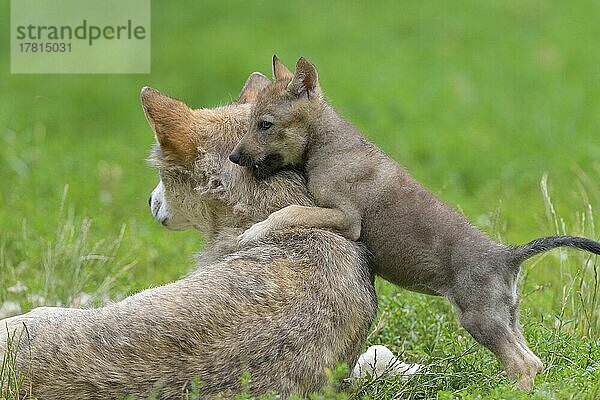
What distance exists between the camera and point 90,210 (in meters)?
10.8

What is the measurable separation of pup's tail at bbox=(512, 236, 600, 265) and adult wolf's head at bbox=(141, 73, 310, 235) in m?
1.15

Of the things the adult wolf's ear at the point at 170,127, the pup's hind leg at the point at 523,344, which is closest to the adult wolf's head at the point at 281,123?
the adult wolf's ear at the point at 170,127

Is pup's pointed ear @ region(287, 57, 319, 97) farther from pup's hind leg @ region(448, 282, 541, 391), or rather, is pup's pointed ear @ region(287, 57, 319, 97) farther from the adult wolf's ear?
pup's hind leg @ region(448, 282, 541, 391)

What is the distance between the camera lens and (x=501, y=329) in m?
5.63

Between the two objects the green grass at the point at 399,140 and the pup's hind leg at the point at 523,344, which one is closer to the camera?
the pup's hind leg at the point at 523,344

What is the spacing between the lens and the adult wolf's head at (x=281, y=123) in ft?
20.3

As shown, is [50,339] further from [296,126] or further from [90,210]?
[90,210]

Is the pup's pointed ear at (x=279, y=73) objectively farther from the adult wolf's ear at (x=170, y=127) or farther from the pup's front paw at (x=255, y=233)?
the pup's front paw at (x=255, y=233)

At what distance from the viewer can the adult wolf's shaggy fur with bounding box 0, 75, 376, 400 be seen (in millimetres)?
5266

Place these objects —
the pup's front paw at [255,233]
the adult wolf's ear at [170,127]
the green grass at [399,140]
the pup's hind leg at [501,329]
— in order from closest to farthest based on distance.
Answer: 1. the pup's hind leg at [501,329]
2. the pup's front paw at [255,233]
3. the adult wolf's ear at [170,127]
4. the green grass at [399,140]

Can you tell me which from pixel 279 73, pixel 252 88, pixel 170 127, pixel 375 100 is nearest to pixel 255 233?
pixel 170 127

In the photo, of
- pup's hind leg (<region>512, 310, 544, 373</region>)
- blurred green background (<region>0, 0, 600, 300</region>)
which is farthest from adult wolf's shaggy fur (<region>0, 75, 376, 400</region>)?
blurred green background (<region>0, 0, 600, 300</region>)

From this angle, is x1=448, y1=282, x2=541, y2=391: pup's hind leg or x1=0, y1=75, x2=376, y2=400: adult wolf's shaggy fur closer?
x1=0, y1=75, x2=376, y2=400: adult wolf's shaggy fur

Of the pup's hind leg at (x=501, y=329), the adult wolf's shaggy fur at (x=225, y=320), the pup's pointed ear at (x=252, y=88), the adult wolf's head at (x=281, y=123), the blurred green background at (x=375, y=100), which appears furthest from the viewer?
the blurred green background at (x=375, y=100)
